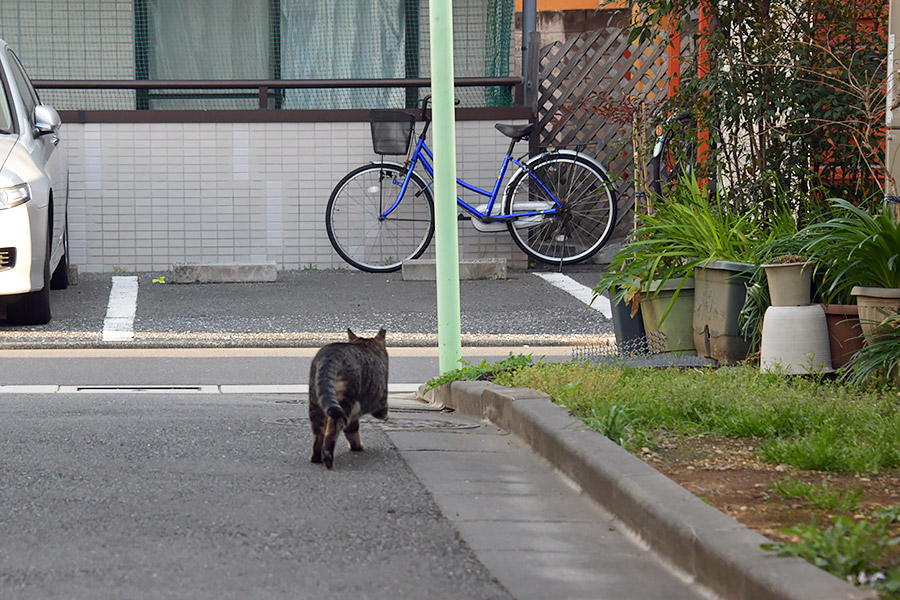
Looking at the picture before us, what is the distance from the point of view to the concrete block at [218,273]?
39.4 feet

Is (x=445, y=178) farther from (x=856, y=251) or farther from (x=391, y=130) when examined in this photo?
(x=391, y=130)

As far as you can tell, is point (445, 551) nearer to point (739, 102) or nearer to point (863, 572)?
point (863, 572)

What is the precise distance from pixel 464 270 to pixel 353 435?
7282mm

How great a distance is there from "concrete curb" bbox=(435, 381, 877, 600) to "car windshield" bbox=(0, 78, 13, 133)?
19.2ft

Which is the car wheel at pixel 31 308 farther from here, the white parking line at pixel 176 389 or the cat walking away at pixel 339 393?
the cat walking away at pixel 339 393

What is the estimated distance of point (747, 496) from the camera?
3873mm

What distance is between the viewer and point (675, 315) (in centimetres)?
712

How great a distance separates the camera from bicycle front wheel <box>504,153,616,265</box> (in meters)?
12.9

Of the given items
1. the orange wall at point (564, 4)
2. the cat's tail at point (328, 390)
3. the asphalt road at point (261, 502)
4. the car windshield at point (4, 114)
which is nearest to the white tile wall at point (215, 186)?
the car windshield at point (4, 114)

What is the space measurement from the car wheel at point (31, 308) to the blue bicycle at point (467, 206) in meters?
3.89

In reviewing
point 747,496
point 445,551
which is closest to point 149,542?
point 445,551

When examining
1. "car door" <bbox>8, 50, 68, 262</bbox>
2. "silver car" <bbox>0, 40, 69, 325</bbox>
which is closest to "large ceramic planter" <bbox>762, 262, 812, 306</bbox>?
"silver car" <bbox>0, 40, 69, 325</bbox>

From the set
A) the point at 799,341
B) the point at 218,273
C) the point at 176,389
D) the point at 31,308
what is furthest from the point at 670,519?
the point at 218,273

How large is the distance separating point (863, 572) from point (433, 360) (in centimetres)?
574
